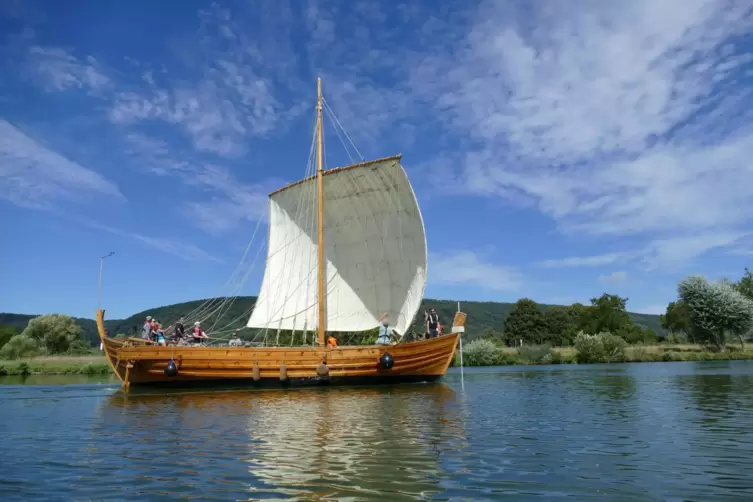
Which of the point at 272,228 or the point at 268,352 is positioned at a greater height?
the point at 272,228

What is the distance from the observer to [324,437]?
11.1 metres

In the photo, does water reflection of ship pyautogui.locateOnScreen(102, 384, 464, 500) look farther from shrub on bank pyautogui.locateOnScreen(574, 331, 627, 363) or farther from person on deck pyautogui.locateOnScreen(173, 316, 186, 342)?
shrub on bank pyautogui.locateOnScreen(574, 331, 627, 363)

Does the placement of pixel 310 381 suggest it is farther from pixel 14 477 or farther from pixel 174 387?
pixel 14 477

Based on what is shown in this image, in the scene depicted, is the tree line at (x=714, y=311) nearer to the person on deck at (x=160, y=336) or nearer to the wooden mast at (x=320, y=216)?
the wooden mast at (x=320, y=216)

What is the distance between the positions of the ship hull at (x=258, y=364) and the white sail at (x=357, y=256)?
392 centimetres

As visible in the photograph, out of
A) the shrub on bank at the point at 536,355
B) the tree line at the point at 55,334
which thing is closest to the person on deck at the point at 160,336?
the shrub on bank at the point at 536,355

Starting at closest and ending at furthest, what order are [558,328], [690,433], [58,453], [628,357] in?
[58,453] < [690,433] < [628,357] < [558,328]

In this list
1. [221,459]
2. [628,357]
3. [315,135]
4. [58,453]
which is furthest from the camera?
[628,357]

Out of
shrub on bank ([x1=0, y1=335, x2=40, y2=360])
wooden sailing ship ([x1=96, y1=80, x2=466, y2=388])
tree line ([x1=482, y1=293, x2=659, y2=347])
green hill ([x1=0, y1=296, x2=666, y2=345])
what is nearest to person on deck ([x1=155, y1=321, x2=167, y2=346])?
wooden sailing ship ([x1=96, y1=80, x2=466, y2=388])

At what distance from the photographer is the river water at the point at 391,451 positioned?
23.0ft

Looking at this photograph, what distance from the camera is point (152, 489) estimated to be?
7.21 m

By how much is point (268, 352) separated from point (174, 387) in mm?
4263

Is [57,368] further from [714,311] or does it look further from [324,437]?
[714,311]

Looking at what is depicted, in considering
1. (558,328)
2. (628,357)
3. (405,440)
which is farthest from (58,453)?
(558,328)
